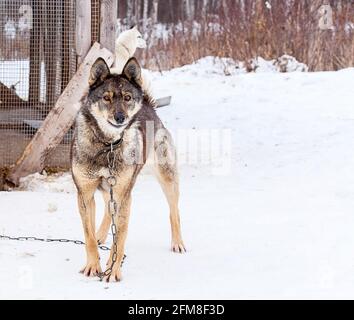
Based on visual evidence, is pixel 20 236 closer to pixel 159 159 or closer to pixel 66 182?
pixel 159 159

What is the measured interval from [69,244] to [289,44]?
7.94 m

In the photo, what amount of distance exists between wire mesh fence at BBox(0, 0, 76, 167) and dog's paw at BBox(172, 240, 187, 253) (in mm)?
2450

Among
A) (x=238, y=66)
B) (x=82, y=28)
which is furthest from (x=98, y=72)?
(x=238, y=66)

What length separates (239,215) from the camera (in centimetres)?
558

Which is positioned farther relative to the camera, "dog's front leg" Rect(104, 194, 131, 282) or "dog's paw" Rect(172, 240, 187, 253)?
"dog's paw" Rect(172, 240, 187, 253)

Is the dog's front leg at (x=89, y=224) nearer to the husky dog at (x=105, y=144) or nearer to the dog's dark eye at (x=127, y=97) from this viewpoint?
the husky dog at (x=105, y=144)

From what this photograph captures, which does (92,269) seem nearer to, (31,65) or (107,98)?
(107,98)

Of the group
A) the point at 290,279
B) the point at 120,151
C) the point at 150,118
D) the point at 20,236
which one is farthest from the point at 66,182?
the point at 290,279

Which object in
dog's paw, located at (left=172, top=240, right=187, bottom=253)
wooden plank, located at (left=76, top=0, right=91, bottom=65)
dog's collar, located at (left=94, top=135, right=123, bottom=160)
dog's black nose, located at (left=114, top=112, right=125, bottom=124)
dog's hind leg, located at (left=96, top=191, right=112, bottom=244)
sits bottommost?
dog's paw, located at (left=172, top=240, right=187, bottom=253)

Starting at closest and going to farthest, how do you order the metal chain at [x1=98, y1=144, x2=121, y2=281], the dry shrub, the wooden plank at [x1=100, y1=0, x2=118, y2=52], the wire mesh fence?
the metal chain at [x1=98, y1=144, x2=121, y2=281], the wooden plank at [x1=100, y1=0, x2=118, y2=52], the wire mesh fence, the dry shrub

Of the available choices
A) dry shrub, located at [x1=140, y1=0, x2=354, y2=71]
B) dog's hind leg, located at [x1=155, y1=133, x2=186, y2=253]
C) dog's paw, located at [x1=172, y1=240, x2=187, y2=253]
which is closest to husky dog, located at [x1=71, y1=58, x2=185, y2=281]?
dog's hind leg, located at [x1=155, y1=133, x2=186, y2=253]

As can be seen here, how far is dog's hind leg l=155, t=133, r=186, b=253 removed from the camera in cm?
470

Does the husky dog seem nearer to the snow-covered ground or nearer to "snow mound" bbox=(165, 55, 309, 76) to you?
the snow-covered ground

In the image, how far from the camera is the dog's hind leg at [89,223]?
4070mm
